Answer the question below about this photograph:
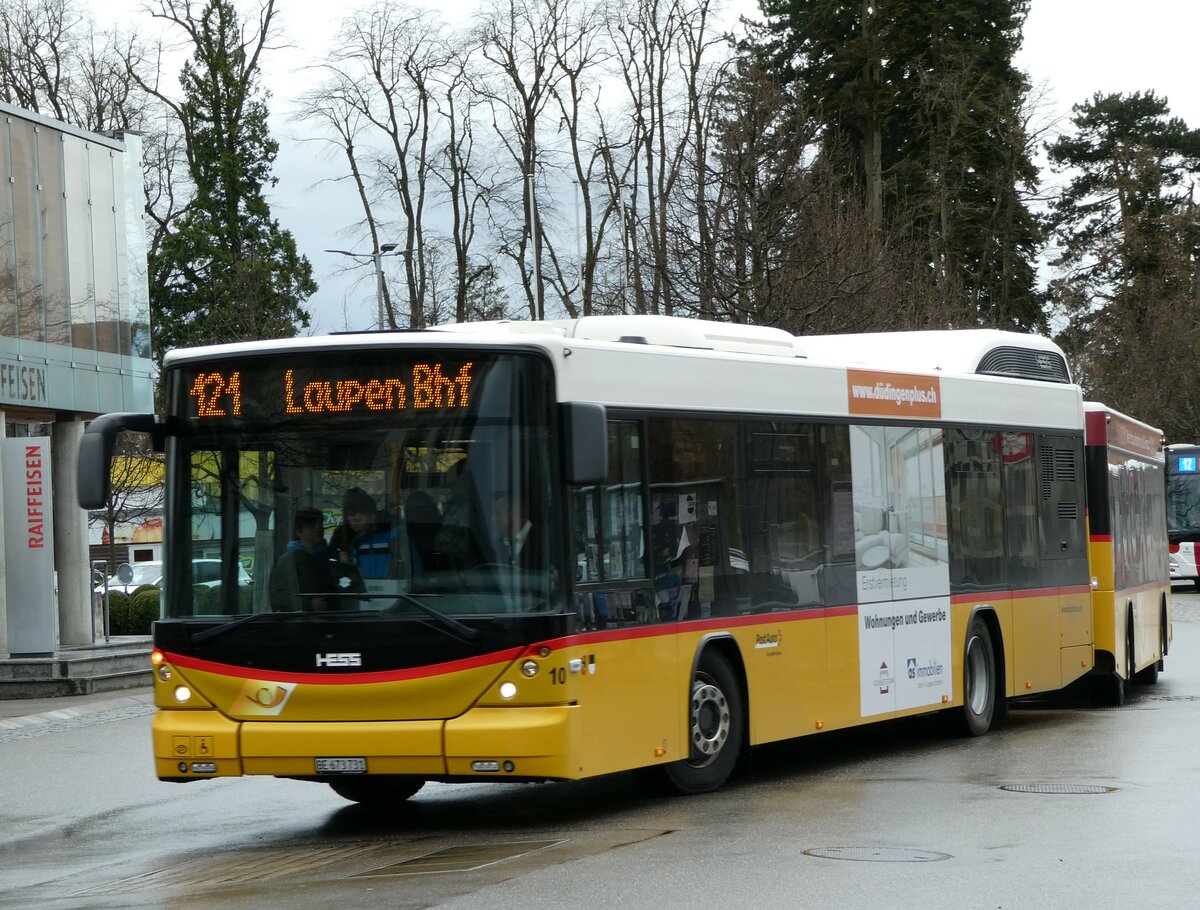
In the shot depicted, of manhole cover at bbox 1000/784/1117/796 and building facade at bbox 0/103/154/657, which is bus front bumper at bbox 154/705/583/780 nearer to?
manhole cover at bbox 1000/784/1117/796

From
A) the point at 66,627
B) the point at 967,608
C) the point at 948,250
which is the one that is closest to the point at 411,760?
the point at 967,608

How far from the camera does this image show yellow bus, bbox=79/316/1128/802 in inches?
401

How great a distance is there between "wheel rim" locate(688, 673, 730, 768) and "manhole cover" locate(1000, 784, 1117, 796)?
5.61ft

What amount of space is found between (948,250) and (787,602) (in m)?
40.7

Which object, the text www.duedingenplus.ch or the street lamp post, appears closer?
the text www.duedingenplus.ch

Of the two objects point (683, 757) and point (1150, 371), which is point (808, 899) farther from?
point (1150, 371)

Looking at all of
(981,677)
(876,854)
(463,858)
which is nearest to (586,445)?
(463,858)

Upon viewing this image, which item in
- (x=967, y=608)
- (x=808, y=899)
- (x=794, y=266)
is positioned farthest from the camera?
(x=794, y=266)

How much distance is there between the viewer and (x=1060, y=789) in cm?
1143

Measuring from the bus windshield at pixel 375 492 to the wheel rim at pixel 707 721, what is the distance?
1.73 metres

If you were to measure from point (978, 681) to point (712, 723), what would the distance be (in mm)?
4463

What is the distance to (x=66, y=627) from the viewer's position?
99.9 ft

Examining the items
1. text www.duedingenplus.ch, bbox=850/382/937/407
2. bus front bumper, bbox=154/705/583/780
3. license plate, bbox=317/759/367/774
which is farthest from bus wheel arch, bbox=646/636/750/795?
text www.duedingenplus.ch, bbox=850/382/937/407

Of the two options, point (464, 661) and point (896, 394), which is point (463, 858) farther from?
point (896, 394)
